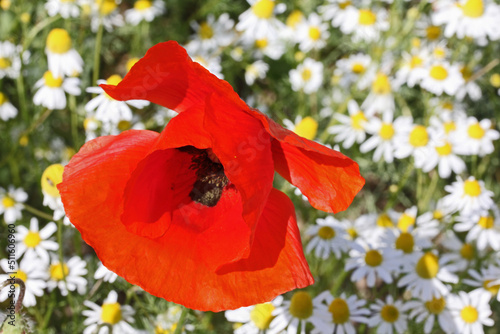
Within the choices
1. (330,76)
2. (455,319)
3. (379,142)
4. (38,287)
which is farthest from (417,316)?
(330,76)

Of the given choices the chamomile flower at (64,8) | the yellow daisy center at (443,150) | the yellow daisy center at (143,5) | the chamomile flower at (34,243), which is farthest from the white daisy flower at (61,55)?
the yellow daisy center at (443,150)

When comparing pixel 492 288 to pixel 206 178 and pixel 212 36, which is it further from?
pixel 212 36

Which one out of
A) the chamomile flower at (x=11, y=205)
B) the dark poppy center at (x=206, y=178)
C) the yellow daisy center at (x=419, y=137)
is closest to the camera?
the dark poppy center at (x=206, y=178)

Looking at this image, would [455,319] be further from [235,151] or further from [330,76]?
[330,76]

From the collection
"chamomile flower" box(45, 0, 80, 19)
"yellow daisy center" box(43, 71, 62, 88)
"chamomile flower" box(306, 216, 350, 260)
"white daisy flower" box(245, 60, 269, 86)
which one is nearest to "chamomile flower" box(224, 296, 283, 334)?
"chamomile flower" box(306, 216, 350, 260)

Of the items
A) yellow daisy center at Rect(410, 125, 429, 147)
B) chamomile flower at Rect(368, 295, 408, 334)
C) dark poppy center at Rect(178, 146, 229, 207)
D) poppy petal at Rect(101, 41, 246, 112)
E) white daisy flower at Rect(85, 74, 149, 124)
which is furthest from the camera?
yellow daisy center at Rect(410, 125, 429, 147)

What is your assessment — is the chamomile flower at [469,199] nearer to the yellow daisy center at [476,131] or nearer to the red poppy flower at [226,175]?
the yellow daisy center at [476,131]

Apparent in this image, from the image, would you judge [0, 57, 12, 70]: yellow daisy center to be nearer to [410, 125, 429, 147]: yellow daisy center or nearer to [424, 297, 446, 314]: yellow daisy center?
[410, 125, 429, 147]: yellow daisy center
